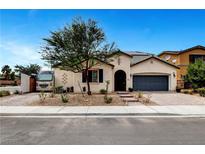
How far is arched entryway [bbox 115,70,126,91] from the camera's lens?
27630 mm

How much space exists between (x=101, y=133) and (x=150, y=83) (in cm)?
2136

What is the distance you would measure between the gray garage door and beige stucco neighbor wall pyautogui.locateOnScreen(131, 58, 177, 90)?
1.74ft

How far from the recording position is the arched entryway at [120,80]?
27.6 metres

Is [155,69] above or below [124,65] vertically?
below

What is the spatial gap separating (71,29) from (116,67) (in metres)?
8.81

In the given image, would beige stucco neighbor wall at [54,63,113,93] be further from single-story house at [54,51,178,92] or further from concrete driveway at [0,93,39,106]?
concrete driveway at [0,93,39,106]

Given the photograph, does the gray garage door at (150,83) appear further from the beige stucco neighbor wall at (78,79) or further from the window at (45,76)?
the window at (45,76)

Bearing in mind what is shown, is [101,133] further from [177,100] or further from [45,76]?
[45,76]

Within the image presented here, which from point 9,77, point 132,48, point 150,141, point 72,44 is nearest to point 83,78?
point 72,44

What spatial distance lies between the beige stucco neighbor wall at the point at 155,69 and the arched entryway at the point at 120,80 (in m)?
1.27

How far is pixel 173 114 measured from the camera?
42.7 feet

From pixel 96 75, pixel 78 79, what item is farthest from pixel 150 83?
pixel 78 79

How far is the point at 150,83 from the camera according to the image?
29.0 meters

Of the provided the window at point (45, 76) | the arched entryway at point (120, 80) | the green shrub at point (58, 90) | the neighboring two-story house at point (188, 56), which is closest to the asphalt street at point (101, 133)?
the green shrub at point (58, 90)
